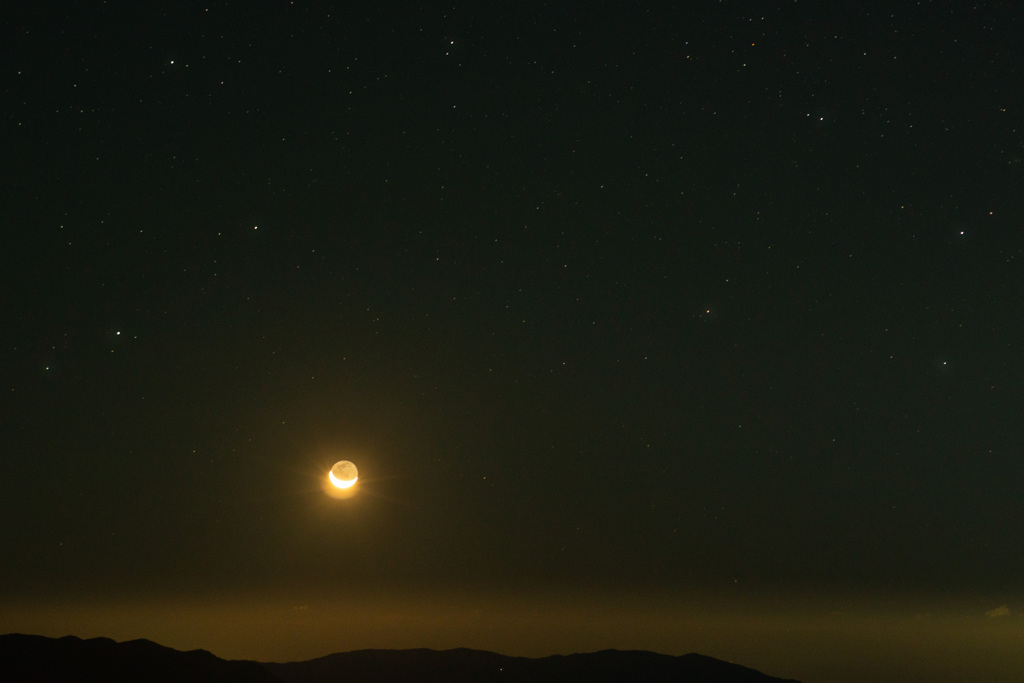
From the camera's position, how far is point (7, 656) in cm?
6956

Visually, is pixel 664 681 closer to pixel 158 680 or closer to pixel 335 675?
pixel 335 675

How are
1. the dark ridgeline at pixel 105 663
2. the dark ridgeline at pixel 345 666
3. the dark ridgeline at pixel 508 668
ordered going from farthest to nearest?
the dark ridgeline at pixel 508 668, the dark ridgeline at pixel 345 666, the dark ridgeline at pixel 105 663

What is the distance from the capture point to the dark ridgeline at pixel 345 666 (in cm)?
7175

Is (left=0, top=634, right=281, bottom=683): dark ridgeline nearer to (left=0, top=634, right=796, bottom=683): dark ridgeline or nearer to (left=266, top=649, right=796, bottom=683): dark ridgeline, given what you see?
(left=0, top=634, right=796, bottom=683): dark ridgeline

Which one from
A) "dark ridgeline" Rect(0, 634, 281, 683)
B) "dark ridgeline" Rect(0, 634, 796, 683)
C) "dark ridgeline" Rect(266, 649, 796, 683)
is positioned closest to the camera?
"dark ridgeline" Rect(0, 634, 281, 683)

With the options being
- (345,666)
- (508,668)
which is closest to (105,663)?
(345,666)

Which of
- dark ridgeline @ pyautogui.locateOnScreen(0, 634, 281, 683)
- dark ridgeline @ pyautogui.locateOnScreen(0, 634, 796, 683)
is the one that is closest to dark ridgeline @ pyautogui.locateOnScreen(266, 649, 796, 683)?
dark ridgeline @ pyautogui.locateOnScreen(0, 634, 796, 683)

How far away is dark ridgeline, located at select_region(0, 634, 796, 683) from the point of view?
7175 cm

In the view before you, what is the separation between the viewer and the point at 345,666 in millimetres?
139750

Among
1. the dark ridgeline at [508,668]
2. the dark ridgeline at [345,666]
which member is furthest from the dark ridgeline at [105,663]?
the dark ridgeline at [508,668]

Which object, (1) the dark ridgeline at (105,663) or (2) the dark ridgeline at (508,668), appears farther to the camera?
(2) the dark ridgeline at (508,668)

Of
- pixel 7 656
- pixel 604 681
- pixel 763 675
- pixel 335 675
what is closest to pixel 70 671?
pixel 7 656

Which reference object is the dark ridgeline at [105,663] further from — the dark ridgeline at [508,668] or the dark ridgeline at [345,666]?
the dark ridgeline at [508,668]

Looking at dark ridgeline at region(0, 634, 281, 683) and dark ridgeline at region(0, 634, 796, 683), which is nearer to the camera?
dark ridgeline at region(0, 634, 281, 683)
